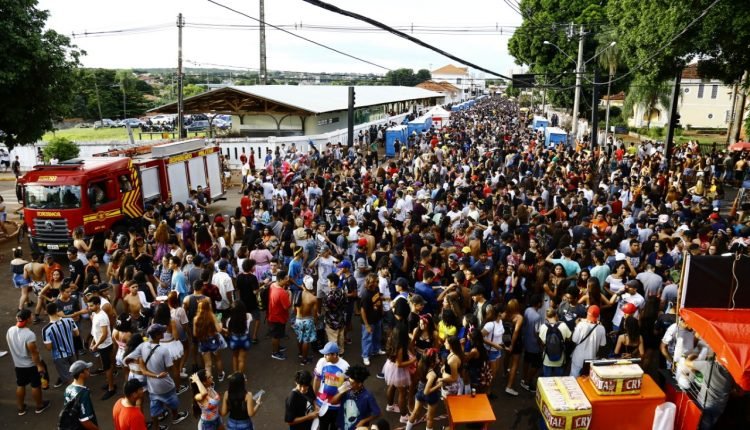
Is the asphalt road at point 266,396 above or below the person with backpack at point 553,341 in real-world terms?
below

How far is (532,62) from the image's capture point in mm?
→ 47719

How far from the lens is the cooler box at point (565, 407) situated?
5.66 metres

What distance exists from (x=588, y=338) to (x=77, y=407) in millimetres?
5845

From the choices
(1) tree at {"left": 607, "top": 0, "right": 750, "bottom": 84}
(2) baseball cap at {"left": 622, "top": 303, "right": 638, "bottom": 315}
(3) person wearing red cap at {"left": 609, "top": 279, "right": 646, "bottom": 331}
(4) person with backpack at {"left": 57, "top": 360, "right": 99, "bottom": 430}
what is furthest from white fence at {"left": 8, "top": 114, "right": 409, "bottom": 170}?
(4) person with backpack at {"left": 57, "top": 360, "right": 99, "bottom": 430}

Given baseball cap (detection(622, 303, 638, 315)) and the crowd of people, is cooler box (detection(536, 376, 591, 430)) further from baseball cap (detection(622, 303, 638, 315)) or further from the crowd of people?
baseball cap (detection(622, 303, 638, 315))

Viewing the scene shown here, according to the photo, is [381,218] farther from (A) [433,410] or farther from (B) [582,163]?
(B) [582,163]

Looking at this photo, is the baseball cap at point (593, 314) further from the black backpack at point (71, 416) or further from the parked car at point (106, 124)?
the parked car at point (106, 124)

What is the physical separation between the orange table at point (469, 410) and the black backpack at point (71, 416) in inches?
152

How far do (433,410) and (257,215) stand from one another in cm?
723

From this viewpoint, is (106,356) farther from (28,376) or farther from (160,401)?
(160,401)

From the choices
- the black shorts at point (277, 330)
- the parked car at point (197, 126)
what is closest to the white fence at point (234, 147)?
the black shorts at point (277, 330)

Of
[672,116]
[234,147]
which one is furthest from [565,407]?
[234,147]

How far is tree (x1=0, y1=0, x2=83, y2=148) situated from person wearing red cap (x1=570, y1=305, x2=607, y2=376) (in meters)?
14.5

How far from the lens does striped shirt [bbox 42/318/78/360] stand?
6617 mm
